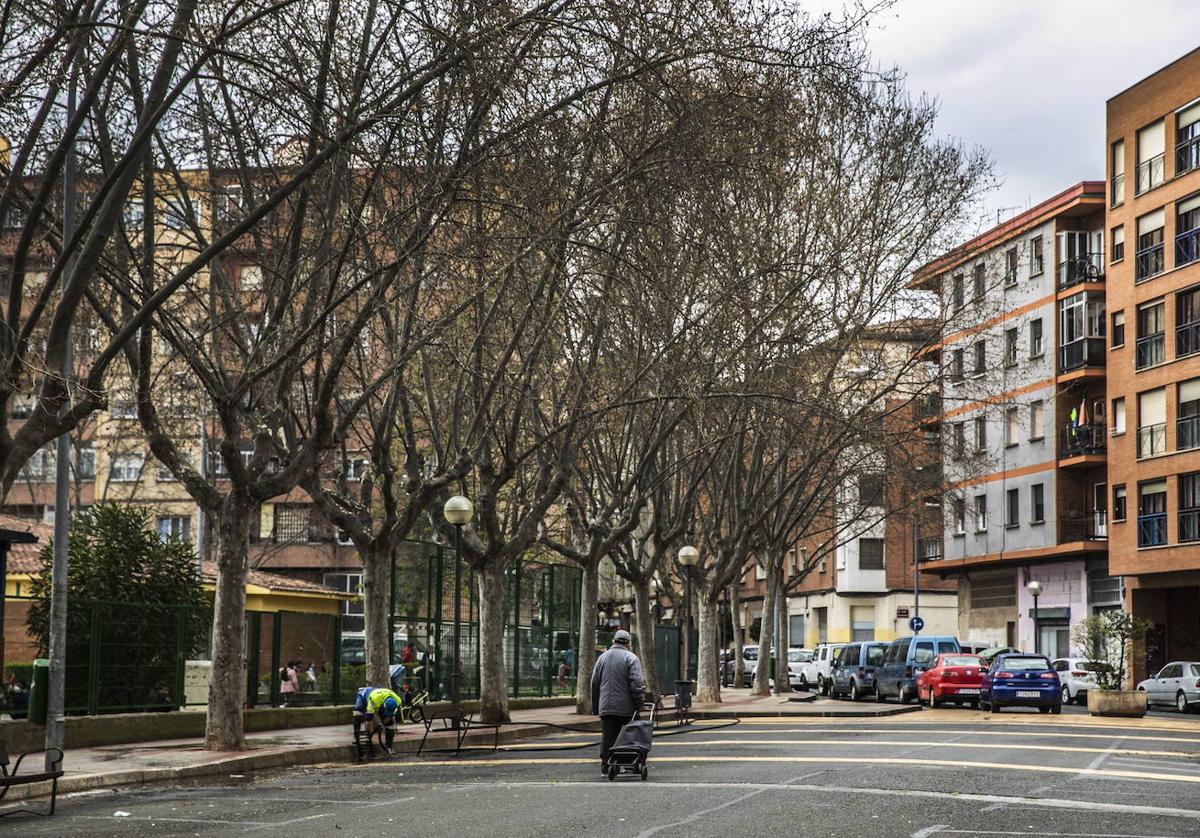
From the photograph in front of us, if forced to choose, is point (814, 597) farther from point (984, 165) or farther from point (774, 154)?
point (774, 154)

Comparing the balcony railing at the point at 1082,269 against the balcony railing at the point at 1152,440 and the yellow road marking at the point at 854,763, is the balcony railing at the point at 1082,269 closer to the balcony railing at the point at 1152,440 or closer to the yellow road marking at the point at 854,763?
the balcony railing at the point at 1152,440

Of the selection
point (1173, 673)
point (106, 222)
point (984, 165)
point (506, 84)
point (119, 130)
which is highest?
point (984, 165)

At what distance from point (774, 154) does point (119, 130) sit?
9.80 metres

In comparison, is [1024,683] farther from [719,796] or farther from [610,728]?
[719,796]

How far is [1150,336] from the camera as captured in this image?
171 ft

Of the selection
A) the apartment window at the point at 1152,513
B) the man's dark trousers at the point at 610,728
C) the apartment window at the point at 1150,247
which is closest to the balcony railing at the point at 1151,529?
the apartment window at the point at 1152,513

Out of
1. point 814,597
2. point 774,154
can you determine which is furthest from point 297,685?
point 814,597

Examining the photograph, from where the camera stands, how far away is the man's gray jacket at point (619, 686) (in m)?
18.3

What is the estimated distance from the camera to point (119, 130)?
2352 cm

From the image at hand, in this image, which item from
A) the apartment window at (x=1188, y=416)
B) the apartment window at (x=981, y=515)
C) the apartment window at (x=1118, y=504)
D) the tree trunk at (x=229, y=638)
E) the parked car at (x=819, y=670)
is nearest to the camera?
the tree trunk at (x=229, y=638)

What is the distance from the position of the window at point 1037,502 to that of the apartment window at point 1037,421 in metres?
1.82

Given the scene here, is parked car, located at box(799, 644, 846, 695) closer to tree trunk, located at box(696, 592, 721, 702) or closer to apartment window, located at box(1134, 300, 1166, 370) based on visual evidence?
apartment window, located at box(1134, 300, 1166, 370)

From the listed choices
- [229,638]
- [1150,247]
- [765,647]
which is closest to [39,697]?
[229,638]

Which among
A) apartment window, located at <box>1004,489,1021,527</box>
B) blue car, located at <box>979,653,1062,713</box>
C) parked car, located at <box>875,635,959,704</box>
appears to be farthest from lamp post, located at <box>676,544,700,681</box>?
apartment window, located at <box>1004,489,1021,527</box>
